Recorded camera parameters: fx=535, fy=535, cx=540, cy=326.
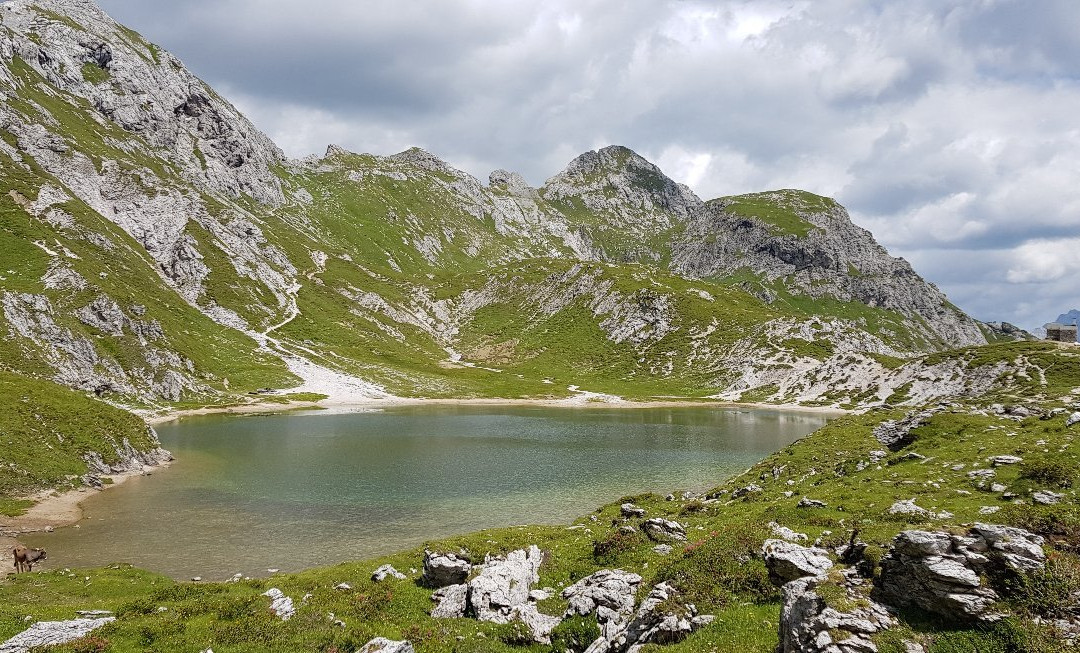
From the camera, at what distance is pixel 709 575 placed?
61.6 feet

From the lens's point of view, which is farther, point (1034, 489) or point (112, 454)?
point (112, 454)

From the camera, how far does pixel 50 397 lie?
2459 inches

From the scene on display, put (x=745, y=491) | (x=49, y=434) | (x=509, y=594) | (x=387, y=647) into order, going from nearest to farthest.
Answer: (x=387, y=647) → (x=509, y=594) → (x=745, y=491) → (x=49, y=434)

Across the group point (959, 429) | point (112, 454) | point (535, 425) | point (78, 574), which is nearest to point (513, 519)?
point (78, 574)

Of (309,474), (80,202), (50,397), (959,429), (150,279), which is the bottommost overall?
(309,474)

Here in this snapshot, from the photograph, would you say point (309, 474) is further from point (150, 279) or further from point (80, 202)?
point (80, 202)

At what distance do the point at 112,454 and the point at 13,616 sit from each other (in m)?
49.7

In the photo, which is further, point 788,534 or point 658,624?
point 788,534

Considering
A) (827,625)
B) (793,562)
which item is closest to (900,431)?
(793,562)

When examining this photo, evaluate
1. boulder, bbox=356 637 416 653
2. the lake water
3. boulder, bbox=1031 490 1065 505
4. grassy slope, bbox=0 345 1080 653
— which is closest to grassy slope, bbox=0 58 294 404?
the lake water

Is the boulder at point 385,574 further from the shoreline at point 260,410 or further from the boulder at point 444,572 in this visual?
the shoreline at point 260,410

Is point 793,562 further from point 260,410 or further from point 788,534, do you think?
point 260,410

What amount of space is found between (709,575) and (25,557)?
39.8m

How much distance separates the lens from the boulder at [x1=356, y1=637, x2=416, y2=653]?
16422 mm
